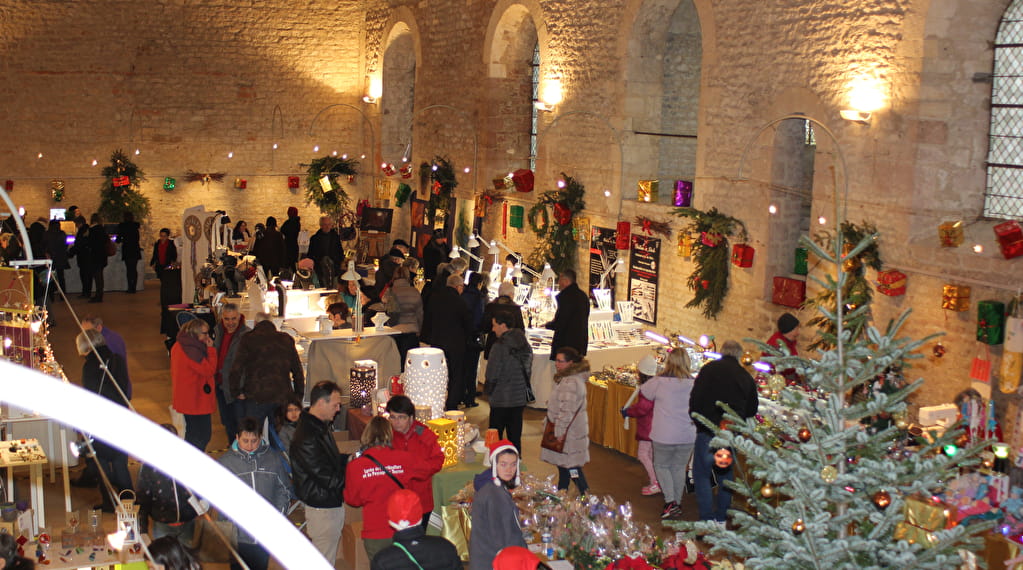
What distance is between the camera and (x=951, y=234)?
24.3 ft

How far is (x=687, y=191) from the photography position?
33.7ft

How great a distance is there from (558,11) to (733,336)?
15.5 ft

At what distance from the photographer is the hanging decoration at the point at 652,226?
10461 mm

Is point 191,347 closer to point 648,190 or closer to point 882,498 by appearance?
point 882,498

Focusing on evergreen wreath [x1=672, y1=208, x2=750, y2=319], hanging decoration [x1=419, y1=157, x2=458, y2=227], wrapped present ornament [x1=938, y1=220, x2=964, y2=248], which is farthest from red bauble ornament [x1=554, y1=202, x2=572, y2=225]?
wrapped present ornament [x1=938, y1=220, x2=964, y2=248]

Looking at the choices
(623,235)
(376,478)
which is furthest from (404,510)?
(623,235)

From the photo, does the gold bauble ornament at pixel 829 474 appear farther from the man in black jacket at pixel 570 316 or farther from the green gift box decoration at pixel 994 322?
the man in black jacket at pixel 570 316

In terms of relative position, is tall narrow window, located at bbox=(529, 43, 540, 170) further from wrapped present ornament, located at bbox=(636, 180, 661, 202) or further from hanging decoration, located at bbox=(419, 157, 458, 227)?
wrapped present ornament, located at bbox=(636, 180, 661, 202)

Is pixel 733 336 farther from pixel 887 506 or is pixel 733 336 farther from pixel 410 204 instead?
pixel 410 204

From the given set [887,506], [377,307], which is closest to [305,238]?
[377,307]

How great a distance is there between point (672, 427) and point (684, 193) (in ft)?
13.0

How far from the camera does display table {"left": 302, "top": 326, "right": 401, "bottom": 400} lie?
27.7ft

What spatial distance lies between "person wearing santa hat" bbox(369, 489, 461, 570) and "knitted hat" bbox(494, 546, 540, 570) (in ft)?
0.84

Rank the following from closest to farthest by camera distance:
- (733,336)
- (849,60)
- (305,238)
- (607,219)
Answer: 1. (849,60)
2. (733,336)
3. (607,219)
4. (305,238)
